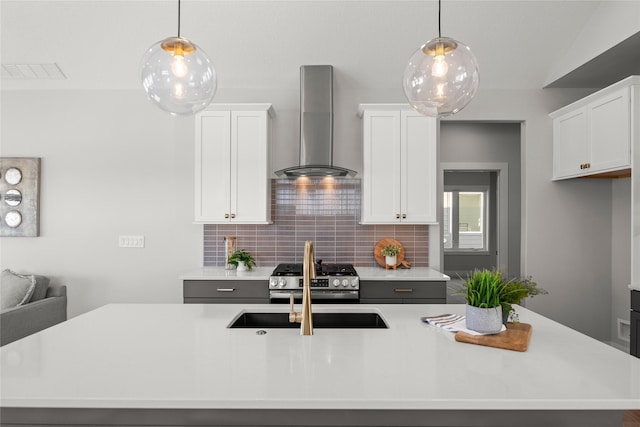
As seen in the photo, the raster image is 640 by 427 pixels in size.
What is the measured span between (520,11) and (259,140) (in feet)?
→ 8.52

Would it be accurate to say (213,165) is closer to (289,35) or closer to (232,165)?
(232,165)

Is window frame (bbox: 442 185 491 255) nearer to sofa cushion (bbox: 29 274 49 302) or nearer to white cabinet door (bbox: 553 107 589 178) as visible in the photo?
white cabinet door (bbox: 553 107 589 178)

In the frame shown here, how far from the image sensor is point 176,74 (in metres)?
1.68

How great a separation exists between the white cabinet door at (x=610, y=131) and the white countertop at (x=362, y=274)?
163cm

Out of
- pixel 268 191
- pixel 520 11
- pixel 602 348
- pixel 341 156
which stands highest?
pixel 520 11

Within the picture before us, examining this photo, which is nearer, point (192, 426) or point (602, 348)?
point (192, 426)

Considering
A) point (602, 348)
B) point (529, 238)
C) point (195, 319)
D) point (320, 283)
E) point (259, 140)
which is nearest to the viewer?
point (602, 348)

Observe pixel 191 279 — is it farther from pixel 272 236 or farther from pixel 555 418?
pixel 555 418

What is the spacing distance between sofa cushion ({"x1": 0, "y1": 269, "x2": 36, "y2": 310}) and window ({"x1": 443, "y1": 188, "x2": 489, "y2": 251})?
21.8 ft

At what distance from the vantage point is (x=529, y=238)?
3.98 metres

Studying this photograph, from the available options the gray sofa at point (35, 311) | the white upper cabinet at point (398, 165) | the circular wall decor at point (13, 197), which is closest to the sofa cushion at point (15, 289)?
the gray sofa at point (35, 311)

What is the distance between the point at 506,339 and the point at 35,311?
12.8 ft

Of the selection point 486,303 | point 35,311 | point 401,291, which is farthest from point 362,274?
point 35,311

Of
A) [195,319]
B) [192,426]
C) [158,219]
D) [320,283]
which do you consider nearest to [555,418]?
[192,426]
